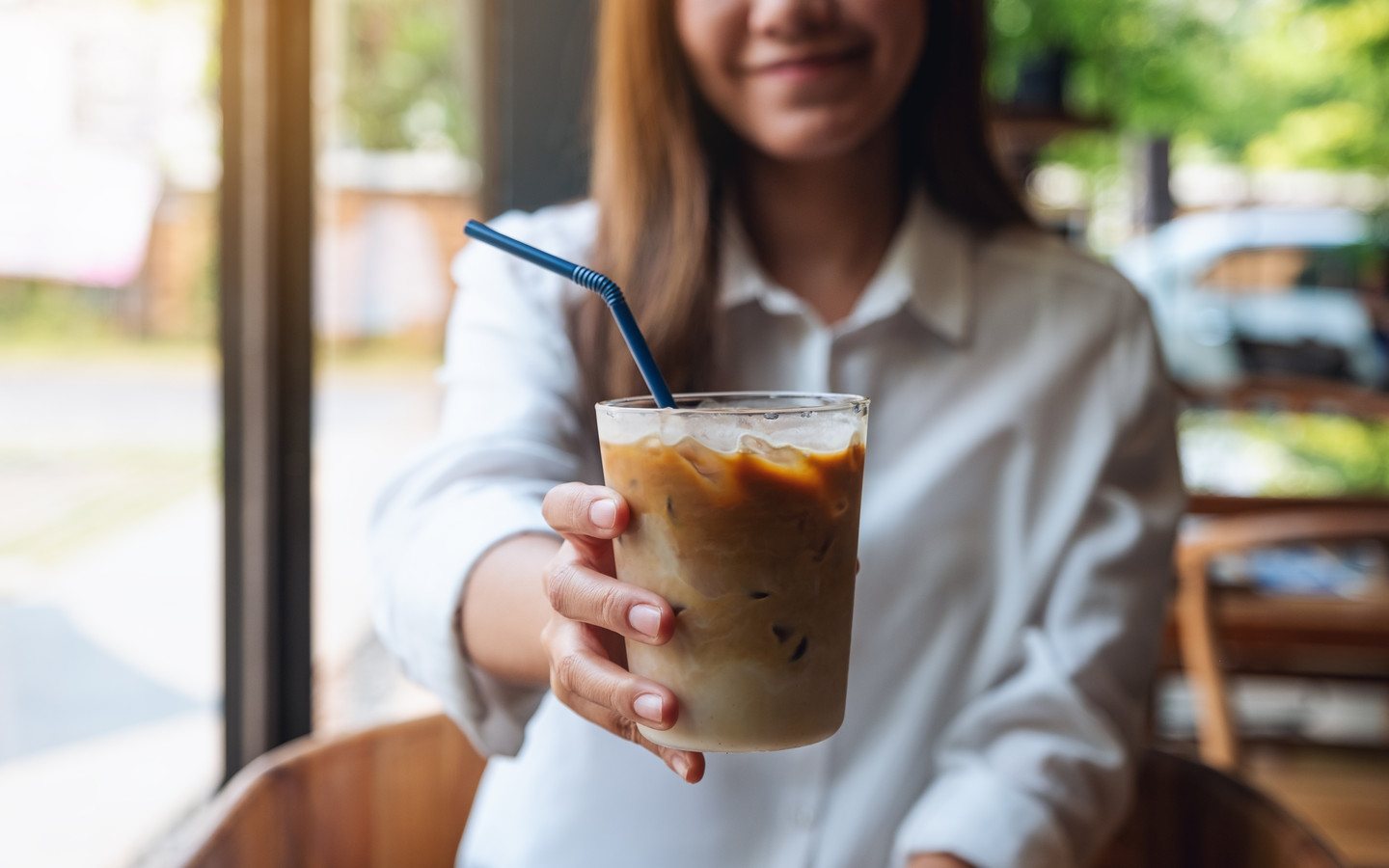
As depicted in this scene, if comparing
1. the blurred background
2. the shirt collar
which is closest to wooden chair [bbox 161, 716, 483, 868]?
the blurred background

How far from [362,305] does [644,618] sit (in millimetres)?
2476

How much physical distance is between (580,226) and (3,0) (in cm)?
68

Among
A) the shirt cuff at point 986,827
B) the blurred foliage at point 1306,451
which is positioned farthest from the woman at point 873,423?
the blurred foliage at point 1306,451

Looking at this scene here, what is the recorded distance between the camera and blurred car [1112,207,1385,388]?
507cm

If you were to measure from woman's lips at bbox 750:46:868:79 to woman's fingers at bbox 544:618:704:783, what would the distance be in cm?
60

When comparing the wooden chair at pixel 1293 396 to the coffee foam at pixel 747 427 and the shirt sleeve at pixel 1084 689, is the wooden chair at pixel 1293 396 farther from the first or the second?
the coffee foam at pixel 747 427

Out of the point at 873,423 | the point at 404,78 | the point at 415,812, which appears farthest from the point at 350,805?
the point at 404,78

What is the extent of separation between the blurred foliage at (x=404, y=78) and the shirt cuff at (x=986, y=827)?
2267mm

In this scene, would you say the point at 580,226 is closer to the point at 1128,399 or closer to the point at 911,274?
the point at 911,274

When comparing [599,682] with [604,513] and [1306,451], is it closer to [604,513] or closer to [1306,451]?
[604,513]

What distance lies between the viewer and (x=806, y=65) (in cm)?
109

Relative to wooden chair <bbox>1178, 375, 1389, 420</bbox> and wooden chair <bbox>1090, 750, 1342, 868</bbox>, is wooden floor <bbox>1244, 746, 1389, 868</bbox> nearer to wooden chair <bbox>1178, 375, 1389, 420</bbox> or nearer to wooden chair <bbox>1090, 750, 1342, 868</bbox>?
wooden chair <bbox>1178, 375, 1389, 420</bbox>

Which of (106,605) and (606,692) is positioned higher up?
(606,692)

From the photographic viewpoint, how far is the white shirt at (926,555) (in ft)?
3.91
